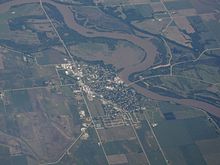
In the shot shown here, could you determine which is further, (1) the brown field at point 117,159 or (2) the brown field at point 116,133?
(2) the brown field at point 116,133

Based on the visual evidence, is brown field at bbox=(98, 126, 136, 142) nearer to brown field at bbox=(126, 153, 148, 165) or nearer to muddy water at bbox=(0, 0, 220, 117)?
brown field at bbox=(126, 153, 148, 165)

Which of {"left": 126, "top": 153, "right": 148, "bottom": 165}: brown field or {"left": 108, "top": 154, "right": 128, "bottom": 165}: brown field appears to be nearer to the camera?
{"left": 108, "top": 154, "right": 128, "bottom": 165}: brown field

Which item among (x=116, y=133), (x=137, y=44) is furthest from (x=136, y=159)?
(x=137, y=44)

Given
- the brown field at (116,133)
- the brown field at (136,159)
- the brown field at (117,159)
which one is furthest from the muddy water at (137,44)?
the brown field at (117,159)

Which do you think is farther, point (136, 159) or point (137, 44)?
point (137, 44)

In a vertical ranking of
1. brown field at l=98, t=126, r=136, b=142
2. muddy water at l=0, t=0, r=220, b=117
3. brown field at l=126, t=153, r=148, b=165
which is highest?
muddy water at l=0, t=0, r=220, b=117

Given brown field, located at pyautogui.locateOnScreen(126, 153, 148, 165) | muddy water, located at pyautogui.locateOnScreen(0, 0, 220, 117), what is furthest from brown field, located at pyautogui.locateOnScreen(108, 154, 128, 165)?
muddy water, located at pyautogui.locateOnScreen(0, 0, 220, 117)

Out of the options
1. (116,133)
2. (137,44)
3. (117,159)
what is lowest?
(117,159)

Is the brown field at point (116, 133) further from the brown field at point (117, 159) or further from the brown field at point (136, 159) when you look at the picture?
the brown field at point (136, 159)

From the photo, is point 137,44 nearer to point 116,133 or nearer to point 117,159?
point 116,133

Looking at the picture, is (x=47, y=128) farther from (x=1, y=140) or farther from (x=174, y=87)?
(x=174, y=87)

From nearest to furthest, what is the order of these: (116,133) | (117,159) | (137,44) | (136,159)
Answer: (117,159), (136,159), (116,133), (137,44)

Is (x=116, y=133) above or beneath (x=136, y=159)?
above
